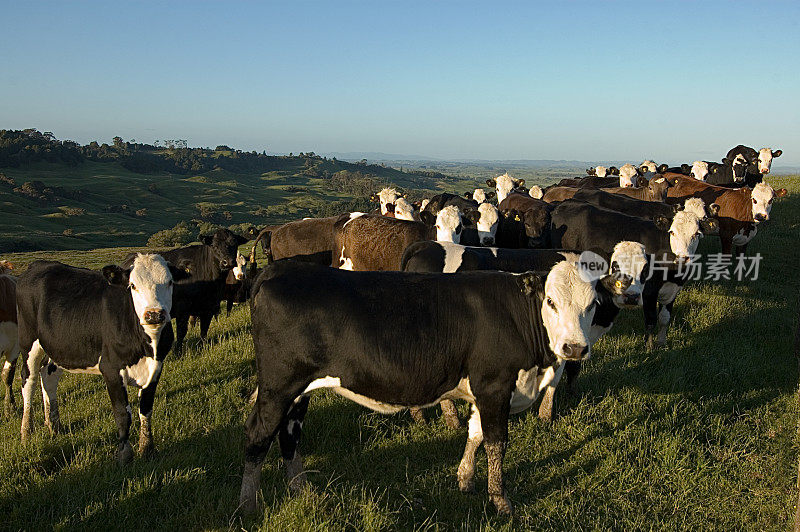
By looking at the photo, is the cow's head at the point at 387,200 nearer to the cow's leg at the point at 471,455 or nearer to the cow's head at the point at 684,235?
the cow's head at the point at 684,235

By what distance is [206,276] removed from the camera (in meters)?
10.1

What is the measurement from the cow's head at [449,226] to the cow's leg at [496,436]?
6457 mm

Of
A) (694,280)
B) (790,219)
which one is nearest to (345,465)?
(694,280)

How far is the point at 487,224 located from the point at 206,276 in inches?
225

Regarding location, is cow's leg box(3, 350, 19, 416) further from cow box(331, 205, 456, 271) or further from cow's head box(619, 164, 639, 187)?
cow's head box(619, 164, 639, 187)

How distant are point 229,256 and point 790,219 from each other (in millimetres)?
20365

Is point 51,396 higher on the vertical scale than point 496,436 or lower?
lower

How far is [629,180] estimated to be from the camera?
2086cm

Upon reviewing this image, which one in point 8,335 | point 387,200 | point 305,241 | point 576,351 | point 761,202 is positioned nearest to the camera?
point 576,351

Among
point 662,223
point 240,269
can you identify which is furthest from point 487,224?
point 240,269

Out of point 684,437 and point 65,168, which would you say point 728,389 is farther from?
point 65,168

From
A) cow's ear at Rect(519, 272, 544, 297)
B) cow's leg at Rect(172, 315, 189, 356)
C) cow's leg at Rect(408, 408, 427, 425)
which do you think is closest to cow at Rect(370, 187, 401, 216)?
cow's leg at Rect(172, 315, 189, 356)

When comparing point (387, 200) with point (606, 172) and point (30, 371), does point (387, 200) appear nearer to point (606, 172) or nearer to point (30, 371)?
point (30, 371)

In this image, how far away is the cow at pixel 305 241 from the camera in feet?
40.1
